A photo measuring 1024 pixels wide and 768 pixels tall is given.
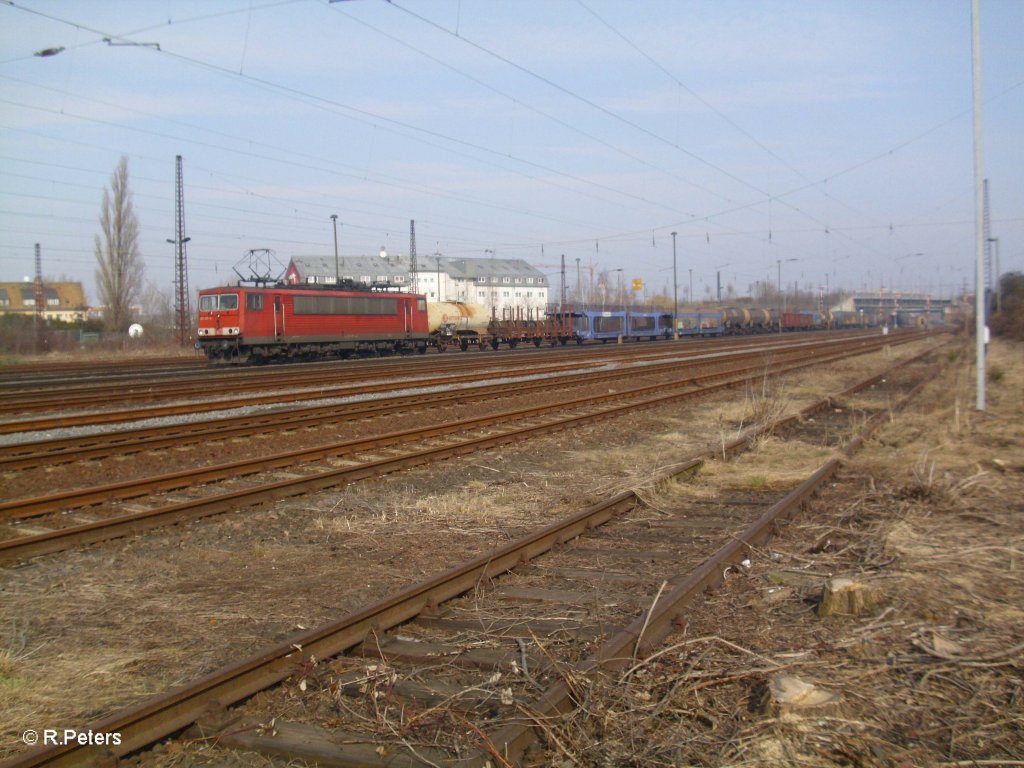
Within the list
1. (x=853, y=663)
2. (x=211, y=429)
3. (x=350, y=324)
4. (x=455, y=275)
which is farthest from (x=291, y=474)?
(x=455, y=275)

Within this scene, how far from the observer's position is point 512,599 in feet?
19.1

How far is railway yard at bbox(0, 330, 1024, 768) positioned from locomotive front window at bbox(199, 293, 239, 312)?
58.9ft

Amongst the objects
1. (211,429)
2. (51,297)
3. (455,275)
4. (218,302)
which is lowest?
(211,429)

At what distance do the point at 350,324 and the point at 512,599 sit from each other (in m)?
31.2

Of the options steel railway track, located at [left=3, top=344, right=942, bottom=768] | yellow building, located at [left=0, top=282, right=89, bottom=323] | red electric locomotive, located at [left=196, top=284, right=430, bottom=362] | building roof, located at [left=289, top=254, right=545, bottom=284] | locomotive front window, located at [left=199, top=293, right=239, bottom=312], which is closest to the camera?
steel railway track, located at [left=3, top=344, right=942, bottom=768]

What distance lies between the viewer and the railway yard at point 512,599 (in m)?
3.73

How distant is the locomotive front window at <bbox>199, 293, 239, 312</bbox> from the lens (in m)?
30.8

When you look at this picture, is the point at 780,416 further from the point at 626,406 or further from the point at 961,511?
the point at 961,511

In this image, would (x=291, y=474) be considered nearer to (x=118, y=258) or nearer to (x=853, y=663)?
(x=853, y=663)

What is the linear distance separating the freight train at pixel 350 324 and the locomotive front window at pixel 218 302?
4 cm

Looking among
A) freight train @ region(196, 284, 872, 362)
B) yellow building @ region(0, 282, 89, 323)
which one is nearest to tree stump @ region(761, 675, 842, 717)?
freight train @ region(196, 284, 872, 362)

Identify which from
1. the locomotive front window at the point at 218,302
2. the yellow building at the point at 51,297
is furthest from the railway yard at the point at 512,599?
the yellow building at the point at 51,297

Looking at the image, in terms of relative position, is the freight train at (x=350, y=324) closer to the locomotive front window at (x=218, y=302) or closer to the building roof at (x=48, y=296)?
the locomotive front window at (x=218, y=302)

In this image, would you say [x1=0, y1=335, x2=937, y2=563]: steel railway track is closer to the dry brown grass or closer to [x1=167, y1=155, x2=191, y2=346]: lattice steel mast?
the dry brown grass
